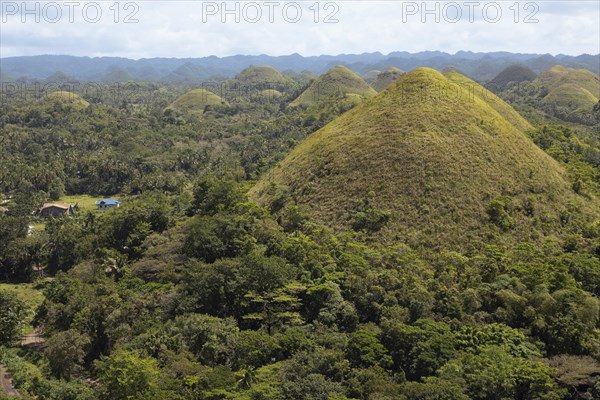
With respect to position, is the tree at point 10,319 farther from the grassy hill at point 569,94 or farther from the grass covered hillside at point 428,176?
the grassy hill at point 569,94

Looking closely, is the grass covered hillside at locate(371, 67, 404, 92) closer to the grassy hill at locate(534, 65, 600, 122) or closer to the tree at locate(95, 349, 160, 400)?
the grassy hill at locate(534, 65, 600, 122)

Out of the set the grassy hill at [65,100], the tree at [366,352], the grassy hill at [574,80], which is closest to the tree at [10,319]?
the tree at [366,352]

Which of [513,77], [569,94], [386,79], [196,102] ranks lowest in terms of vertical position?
[196,102]

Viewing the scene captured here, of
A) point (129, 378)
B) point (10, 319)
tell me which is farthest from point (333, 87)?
point (129, 378)

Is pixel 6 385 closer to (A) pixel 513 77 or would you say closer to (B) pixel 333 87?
(B) pixel 333 87

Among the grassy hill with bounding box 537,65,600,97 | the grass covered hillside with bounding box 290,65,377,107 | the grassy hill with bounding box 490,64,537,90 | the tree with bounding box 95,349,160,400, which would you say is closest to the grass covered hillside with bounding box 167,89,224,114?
the grass covered hillside with bounding box 290,65,377,107

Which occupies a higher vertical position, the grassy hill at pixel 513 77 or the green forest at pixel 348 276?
the grassy hill at pixel 513 77
